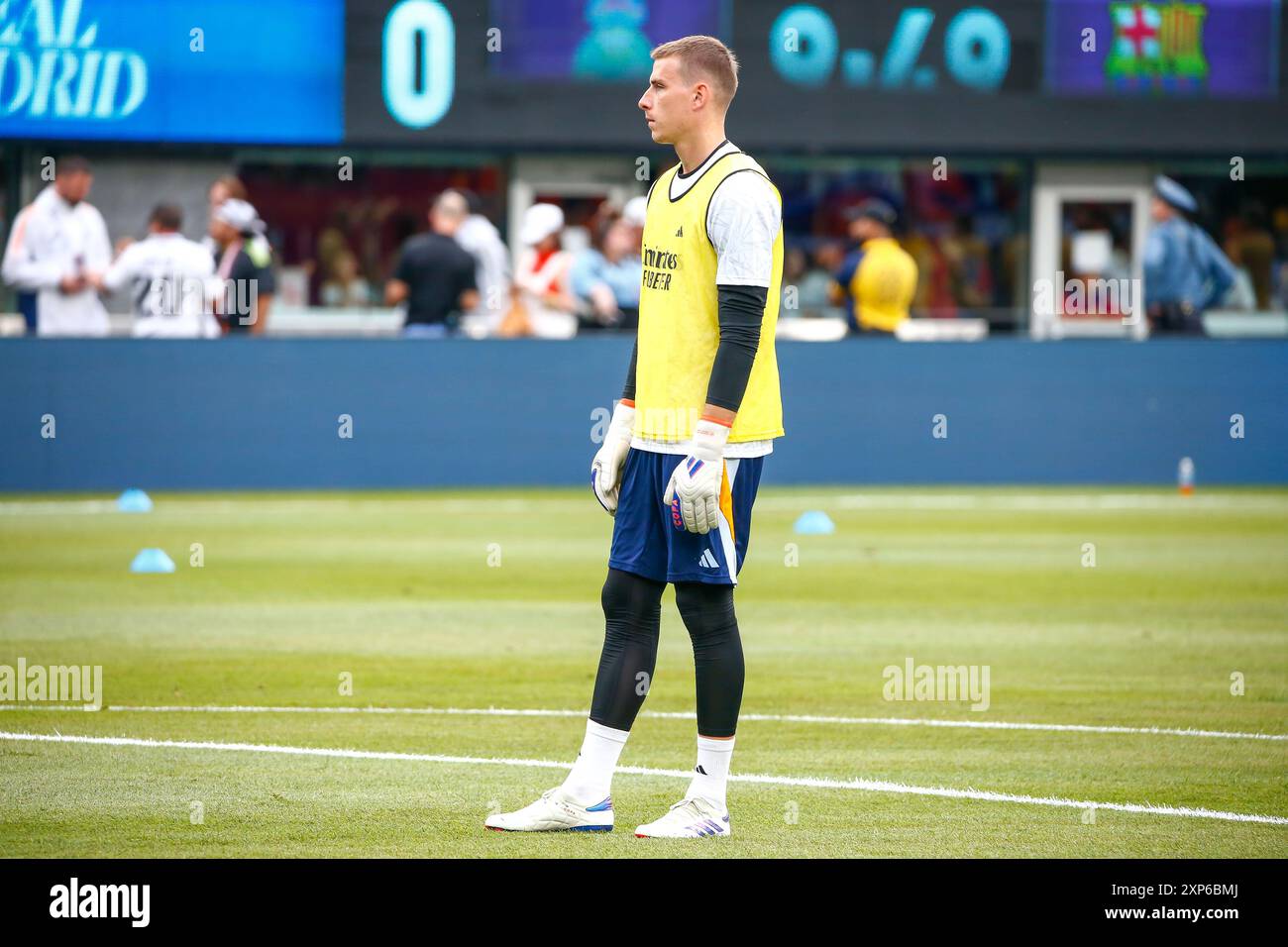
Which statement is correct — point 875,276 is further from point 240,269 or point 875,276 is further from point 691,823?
point 691,823

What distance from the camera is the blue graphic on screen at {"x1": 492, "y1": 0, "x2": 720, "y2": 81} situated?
2248cm

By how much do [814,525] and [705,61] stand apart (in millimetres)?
9705

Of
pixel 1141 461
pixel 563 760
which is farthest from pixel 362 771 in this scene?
pixel 1141 461

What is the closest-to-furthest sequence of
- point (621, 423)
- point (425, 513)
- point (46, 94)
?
point (621, 423)
point (425, 513)
point (46, 94)

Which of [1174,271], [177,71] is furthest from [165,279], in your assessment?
[1174,271]

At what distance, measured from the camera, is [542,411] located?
19.7 meters

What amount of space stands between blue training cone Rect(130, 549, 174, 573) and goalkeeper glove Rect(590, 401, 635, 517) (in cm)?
704

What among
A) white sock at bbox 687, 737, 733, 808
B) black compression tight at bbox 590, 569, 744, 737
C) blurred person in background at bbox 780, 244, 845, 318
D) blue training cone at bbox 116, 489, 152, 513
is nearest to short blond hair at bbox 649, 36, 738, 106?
black compression tight at bbox 590, 569, 744, 737

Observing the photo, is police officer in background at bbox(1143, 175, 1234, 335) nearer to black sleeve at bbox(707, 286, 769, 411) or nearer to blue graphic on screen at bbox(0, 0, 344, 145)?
blue graphic on screen at bbox(0, 0, 344, 145)

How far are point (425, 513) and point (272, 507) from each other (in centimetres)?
128

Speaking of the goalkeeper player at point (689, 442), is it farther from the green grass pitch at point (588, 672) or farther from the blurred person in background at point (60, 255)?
the blurred person in background at point (60, 255)
